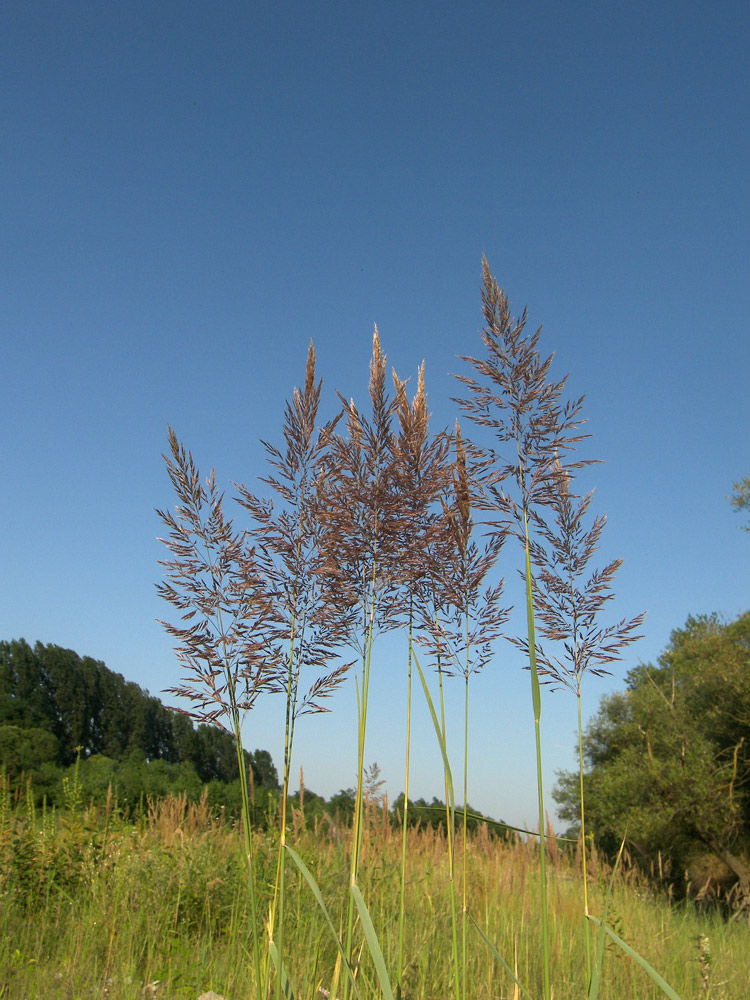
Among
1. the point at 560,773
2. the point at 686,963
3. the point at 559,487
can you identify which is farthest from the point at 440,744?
the point at 560,773

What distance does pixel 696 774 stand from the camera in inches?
456

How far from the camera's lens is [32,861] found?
436 cm

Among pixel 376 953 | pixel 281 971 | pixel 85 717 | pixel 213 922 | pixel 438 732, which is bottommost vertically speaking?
pixel 213 922

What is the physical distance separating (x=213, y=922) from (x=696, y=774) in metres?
10.1

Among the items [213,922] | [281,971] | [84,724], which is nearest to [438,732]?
[281,971]

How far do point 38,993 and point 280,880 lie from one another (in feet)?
6.98

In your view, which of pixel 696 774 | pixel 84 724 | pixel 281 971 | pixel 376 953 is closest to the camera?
pixel 376 953

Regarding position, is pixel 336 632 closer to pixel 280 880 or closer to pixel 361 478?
pixel 361 478

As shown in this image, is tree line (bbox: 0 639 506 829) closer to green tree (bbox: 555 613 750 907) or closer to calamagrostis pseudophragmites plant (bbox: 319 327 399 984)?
green tree (bbox: 555 613 750 907)

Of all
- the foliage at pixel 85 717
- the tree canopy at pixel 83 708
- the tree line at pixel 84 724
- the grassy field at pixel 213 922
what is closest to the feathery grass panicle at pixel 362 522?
the grassy field at pixel 213 922

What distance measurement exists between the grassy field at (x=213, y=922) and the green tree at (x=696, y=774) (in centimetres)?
651

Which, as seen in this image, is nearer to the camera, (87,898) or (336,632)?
(336,632)

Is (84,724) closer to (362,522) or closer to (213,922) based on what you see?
(213,922)

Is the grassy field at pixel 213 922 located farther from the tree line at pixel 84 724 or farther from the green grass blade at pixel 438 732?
the tree line at pixel 84 724
